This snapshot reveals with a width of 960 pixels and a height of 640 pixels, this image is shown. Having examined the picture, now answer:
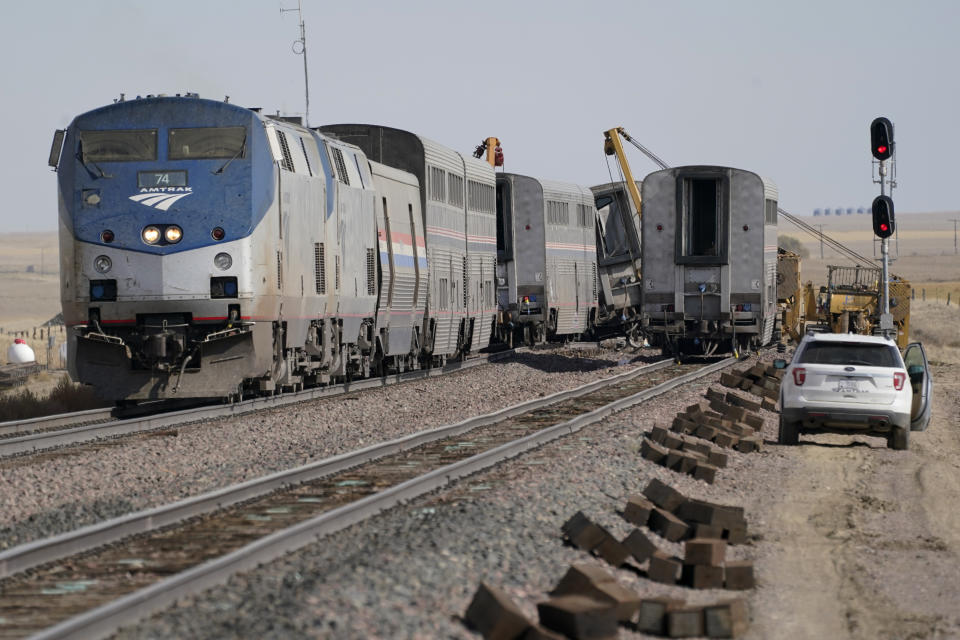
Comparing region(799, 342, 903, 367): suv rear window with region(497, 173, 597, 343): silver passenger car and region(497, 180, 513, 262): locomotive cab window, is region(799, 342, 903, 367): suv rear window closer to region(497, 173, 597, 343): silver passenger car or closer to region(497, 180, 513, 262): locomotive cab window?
region(497, 173, 597, 343): silver passenger car

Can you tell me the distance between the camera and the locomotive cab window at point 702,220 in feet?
100.0

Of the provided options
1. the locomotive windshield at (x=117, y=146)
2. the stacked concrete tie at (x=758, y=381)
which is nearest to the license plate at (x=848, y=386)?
the stacked concrete tie at (x=758, y=381)

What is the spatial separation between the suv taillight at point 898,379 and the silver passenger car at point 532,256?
2019 centimetres

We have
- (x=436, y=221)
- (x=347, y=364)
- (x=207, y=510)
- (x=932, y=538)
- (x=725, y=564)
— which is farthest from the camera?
(x=436, y=221)

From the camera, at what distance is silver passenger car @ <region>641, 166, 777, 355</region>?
99.6 feet

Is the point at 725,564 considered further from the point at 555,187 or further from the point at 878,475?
the point at 555,187

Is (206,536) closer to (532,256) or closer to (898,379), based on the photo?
(898,379)

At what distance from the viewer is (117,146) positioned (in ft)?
61.1

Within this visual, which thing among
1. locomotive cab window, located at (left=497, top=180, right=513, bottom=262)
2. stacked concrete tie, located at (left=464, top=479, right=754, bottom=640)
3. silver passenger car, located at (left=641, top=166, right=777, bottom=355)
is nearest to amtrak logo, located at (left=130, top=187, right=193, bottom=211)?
stacked concrete tie, located at (left=464, top=479, right=754, bottom=640)

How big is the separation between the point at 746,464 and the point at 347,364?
966cm

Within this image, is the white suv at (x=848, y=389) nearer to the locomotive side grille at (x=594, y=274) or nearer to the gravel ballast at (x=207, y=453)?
the gravel ballast at (x=207, y=453)

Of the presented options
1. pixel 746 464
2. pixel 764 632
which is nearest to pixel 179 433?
pixel 746 464

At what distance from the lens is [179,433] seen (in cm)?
1711

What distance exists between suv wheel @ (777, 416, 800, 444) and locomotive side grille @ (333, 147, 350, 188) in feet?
28.0
